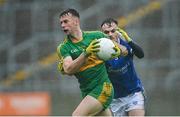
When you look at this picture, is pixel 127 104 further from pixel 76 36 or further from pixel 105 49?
pixel 105 49

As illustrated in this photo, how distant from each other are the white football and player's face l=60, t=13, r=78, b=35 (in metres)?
0.53

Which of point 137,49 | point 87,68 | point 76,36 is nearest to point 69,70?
point 87,68

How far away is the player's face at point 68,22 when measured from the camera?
23.0 ft

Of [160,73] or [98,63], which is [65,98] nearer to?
[160,73]

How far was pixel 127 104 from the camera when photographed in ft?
27.7

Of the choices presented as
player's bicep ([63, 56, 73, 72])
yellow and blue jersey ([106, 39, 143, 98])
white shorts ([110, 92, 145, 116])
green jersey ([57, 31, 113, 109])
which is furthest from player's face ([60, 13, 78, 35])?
white shorts ([110, 92, 145, 116])

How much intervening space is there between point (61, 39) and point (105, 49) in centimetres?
855

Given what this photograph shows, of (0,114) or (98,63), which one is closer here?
(98,63)

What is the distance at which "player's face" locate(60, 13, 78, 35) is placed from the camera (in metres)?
7.02

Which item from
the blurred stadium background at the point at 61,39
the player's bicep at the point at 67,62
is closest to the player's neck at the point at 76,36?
the player's bicep at the point at 67,62

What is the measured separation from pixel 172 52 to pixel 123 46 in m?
7.04

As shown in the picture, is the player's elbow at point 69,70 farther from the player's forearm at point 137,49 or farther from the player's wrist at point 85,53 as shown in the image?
the player's forearm at point 137,49

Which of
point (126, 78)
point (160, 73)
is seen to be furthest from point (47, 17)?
point (126, 78)

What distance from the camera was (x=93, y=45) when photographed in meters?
6.58
